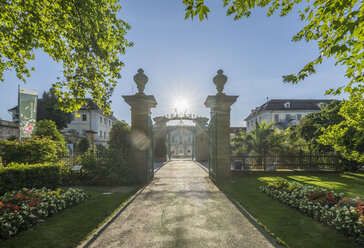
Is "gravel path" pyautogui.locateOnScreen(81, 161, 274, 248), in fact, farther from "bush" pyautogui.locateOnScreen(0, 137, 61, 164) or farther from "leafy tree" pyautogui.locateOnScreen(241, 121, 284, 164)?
"leafy tree" pyautogui.locateOnScreen(241, 121, 284, 164)

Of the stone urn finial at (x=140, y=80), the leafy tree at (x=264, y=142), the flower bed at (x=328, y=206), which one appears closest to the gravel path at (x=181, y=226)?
the flower bed at (x=328, y=206)

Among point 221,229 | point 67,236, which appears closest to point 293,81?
point 221,229

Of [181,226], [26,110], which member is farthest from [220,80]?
[26,110]

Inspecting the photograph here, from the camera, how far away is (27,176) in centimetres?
667

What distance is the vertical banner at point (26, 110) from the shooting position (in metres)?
12.8

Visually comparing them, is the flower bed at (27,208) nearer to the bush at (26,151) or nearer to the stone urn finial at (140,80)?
the bush at (26,151)

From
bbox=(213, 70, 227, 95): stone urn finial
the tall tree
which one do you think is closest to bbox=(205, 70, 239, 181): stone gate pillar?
bbox=(213, 70, 227, 95): stone urn finial

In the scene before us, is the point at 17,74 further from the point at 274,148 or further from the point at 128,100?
the point at 274,148

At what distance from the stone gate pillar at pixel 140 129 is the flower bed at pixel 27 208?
11.6 feet

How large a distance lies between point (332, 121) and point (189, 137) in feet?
172

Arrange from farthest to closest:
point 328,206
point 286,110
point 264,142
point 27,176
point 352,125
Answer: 1. point 286,110
2. point 264,142
3. point 352,125
4. point 27,176
5. point 328,206

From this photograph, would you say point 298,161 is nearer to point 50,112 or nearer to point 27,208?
point 27,208

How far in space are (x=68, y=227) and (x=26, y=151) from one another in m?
6.93

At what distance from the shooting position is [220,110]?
9.80m
